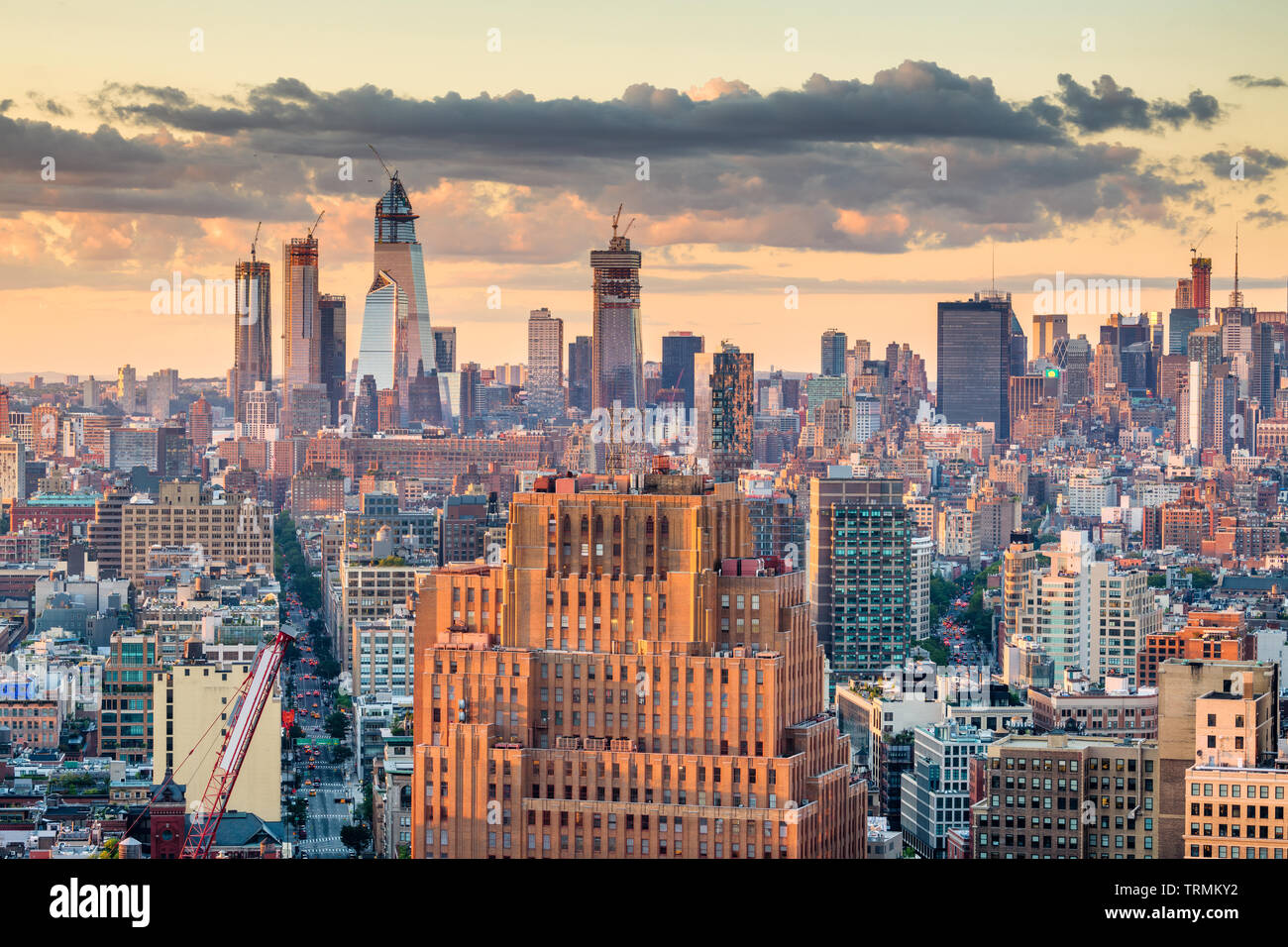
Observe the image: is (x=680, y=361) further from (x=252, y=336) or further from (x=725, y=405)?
(x=252, y=336)

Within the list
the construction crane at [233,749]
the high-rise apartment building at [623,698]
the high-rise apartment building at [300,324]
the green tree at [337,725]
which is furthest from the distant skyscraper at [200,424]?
the high-rise apartment building at [623,698]

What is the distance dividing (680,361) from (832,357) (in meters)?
17.1

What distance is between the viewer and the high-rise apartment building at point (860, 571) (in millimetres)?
61438

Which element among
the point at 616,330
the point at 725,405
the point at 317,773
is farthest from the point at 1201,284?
the point at 317,773

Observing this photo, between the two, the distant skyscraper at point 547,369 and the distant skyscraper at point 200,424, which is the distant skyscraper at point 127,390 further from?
the distant skyscraper at point 547,369

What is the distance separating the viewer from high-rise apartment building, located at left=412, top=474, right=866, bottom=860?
70.0 feet

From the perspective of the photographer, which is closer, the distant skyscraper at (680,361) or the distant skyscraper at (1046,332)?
the distant skyscraper at (680,361)

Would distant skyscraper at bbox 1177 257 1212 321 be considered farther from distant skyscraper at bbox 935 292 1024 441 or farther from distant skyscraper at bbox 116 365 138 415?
distant skyscraper at bbox 116 365 138 415

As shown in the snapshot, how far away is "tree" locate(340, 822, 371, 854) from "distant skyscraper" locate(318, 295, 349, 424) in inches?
4037

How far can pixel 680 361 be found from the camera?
310 ft

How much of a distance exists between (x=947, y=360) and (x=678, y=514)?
10726cm

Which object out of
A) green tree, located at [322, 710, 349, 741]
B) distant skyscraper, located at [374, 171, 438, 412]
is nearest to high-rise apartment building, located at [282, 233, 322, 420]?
distant skyscraper, located at [374, 171, 438, 412]

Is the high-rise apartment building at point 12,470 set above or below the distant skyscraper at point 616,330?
below

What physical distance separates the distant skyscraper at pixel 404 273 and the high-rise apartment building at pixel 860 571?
5561 centimetres
